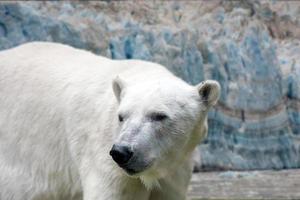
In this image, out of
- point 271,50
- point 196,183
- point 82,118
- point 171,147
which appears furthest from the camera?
point 271,50

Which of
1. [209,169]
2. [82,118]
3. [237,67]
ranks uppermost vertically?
[82,118]

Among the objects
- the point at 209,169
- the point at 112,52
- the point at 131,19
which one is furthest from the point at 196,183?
the point at 131,19

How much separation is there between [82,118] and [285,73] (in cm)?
1089

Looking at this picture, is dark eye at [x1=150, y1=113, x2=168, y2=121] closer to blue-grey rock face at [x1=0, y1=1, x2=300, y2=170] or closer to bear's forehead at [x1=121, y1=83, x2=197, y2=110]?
bear's forehead at [x1=121, y1=83, x2=197, y2=110]

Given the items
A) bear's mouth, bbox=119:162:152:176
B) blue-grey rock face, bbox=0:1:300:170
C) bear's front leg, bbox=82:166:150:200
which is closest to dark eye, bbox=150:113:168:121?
bear's mouth, bbox=119:162:152:176

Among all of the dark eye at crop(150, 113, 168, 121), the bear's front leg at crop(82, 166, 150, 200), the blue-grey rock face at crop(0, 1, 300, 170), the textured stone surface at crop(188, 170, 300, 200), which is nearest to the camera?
the dark eye at crop(150, 113, 168, 121)

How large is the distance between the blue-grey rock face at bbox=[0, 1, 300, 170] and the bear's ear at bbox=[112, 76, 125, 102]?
9.96m

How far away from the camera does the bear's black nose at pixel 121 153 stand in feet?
7.00

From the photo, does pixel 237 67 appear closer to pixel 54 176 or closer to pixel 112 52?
pixel 112 52

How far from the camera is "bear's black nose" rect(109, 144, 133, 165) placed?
2133 mm

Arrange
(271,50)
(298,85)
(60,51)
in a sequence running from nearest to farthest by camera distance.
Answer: (60,51) → (298,85) → (271,50)

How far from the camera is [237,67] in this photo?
46.9 feet

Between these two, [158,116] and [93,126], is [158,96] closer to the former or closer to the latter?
[158,116]

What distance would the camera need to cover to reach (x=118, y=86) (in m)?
2.49
